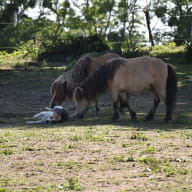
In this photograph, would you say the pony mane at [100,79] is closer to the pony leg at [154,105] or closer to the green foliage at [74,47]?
the pony leg at [154,105]

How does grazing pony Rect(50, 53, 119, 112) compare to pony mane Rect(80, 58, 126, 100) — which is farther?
grazing pony Rect(50, 53, 119, 112)

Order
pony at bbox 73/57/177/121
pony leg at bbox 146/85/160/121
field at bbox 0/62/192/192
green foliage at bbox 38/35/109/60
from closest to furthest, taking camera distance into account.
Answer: field at bbox 0/62/192/192 < pony at bbox 73/57/177/121 < pony leg at bbox 146/85/160/121 < green foliage at bbox 38/35/109/60

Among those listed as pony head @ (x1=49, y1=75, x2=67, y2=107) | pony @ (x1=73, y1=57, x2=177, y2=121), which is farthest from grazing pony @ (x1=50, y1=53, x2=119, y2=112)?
pony @ (x1=73, y1=57, x2=177, y2=121)

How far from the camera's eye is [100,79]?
38.4ft

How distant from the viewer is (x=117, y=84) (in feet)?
38.0

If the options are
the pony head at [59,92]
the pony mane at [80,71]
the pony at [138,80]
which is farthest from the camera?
the pony head at [59,92]

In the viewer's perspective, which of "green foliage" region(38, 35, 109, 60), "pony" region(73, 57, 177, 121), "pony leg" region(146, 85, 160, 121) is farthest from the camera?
"green foliage" region(38, 35, 109, 60)

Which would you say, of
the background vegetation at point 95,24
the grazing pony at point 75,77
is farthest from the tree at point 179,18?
the grazing pony at point 75,77

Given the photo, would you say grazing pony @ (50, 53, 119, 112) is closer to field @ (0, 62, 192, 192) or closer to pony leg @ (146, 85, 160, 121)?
field @ (0, 62, 192, 192)

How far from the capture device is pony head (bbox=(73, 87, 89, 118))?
476 inches

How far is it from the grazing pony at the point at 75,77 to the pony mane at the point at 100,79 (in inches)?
33.8

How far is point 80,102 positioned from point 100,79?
2.75 ft

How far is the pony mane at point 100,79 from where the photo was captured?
1160cm

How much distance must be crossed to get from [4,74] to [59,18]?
851 centimetres
